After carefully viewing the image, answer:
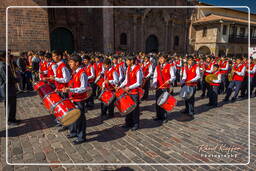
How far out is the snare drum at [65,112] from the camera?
12.4 ft

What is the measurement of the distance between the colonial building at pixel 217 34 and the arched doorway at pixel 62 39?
68.0 feet

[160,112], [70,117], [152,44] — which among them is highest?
[152,44]

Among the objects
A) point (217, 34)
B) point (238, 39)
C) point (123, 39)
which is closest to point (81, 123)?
point (123, 39)

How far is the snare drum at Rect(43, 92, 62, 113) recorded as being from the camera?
393cm

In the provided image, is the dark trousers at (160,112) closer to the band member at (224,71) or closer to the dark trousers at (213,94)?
the dark trousers at (213,94)

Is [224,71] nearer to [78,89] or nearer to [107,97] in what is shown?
[107,97]

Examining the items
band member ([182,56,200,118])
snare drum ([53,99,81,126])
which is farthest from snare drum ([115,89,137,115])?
band member ([182,56,200,118])

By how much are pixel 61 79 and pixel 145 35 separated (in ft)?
70.0

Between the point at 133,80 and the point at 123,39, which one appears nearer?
the point at 133,80

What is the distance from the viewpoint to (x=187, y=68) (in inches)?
Answer: 251

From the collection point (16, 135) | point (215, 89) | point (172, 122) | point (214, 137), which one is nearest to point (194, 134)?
point (214, 137)

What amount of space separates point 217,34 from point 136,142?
30.2 m

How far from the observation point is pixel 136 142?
4559 mm

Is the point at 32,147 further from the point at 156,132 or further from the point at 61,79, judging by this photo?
the point at 156,132
